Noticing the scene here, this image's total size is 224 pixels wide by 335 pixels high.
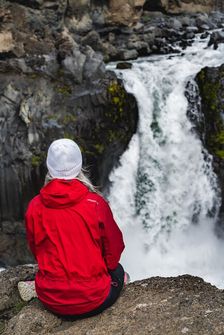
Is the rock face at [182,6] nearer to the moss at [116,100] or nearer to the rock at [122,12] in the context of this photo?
the rock at [122,12]

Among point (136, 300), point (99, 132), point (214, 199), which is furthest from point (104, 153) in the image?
point (136, 300)

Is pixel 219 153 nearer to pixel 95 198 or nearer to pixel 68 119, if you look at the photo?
pixel 68 119

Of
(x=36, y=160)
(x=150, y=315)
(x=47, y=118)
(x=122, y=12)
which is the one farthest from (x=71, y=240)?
(x=122, y=12)

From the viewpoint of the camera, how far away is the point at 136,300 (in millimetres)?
3791

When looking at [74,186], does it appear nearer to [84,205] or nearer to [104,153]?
[84,205]

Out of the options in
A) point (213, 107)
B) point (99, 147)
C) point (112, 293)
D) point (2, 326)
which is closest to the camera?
point (112, 293)

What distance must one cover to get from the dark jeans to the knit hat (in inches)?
39.9

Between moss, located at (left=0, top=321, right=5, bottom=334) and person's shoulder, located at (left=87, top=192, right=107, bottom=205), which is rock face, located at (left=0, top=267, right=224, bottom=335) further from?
person's shoulder, located at (left=87, top=192, right=107, bottom=205)

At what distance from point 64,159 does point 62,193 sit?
27 cm

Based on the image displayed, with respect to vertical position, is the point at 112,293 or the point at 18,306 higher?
the point at 112,293

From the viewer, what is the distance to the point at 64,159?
3285 mm

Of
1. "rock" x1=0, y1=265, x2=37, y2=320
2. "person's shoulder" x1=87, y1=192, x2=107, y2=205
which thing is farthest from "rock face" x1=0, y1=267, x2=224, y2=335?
"person's shoulder" x1=87, y1=192, x2=107, y2=205

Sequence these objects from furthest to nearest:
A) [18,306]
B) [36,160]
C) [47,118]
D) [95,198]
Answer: [47,118], [36,160], [18,306], [95,198]

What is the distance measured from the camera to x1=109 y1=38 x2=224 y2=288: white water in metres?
10.7
